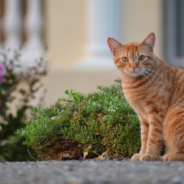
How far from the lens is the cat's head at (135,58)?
12.6ft

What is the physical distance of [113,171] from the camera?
295 cm

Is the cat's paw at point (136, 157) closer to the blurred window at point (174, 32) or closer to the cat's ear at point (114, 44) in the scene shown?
the cat's ear at point (114, 44)

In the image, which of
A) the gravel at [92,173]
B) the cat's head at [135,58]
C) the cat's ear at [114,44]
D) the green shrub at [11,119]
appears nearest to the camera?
the gravel at [92,173]

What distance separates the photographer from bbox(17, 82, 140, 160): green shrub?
3939mm

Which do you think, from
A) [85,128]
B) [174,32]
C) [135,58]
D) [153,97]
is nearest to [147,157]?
[153,97]

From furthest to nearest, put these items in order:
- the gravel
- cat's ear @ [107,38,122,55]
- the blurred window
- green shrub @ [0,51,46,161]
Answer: the blurred window < green shrub @ [0,51,46,161] < cat's ear @ [107,38,122,55] < the gravel

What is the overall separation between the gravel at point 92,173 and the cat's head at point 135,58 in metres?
0.92

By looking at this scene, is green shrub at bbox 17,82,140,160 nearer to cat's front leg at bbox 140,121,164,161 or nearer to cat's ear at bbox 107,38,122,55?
cat's front leg at bbox 140,121,164,161

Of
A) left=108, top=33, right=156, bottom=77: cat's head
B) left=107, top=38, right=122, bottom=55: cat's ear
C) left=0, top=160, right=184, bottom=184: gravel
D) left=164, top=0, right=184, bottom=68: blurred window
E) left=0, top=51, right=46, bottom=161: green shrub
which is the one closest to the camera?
left=0, top=160, right=184, bottom=184: gravel

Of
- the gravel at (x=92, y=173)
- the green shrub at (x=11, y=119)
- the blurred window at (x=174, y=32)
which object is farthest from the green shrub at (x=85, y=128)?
the blurred window at (x=174, y=32)

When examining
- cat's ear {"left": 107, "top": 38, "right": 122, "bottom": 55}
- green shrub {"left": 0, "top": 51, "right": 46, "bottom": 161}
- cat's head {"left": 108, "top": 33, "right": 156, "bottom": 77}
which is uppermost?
cat's ear {"left": 107, "top": 38, "right": 122, "bottom": 55}

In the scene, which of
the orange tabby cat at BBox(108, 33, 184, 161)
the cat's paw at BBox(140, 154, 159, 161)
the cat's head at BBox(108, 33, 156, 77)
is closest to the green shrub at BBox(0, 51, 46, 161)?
the cat's head at BBox(108, 33, 156, 77)

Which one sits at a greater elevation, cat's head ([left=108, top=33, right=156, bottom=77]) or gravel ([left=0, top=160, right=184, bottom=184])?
cat's head ([left=108, top=33, right=156, bottom=77])

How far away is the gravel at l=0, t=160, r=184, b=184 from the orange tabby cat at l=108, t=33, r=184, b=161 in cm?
49
